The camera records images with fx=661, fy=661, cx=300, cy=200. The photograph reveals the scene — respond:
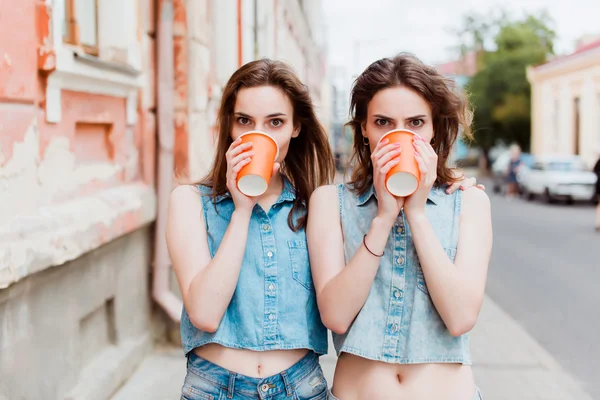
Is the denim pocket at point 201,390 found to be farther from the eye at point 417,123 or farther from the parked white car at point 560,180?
the parked white car at point 560,180

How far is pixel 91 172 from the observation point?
371 centimetres

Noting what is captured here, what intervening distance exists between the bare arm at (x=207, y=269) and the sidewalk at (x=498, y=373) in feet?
Answer: 7.59

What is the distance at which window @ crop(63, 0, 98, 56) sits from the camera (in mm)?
3764

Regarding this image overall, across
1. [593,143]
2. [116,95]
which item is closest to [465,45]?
[593,143]

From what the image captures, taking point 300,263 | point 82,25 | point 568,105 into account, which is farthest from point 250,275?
point 568,105

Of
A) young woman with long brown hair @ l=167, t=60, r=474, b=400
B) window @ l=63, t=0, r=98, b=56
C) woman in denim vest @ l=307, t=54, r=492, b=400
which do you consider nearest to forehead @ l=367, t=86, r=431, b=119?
woman in denim vest @ l=307, t=54, r=492, b=400

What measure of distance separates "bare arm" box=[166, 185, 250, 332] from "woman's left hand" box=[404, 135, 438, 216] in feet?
1.50

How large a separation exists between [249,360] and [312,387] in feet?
0.69

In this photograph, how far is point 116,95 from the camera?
4062 mm

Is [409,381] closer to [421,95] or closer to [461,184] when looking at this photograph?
[461,184]

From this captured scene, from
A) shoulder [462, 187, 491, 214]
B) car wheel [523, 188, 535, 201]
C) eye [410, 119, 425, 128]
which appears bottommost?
car wheel [523, 188, 535, 201]

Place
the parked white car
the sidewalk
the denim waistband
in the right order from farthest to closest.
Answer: the parked white car < the sidewalk < the denim waistband

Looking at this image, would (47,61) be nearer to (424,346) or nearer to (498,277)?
(424,346)

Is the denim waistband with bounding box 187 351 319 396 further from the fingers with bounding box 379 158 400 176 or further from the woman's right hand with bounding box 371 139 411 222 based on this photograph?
the fingers with bounding box 379 158 400 176
